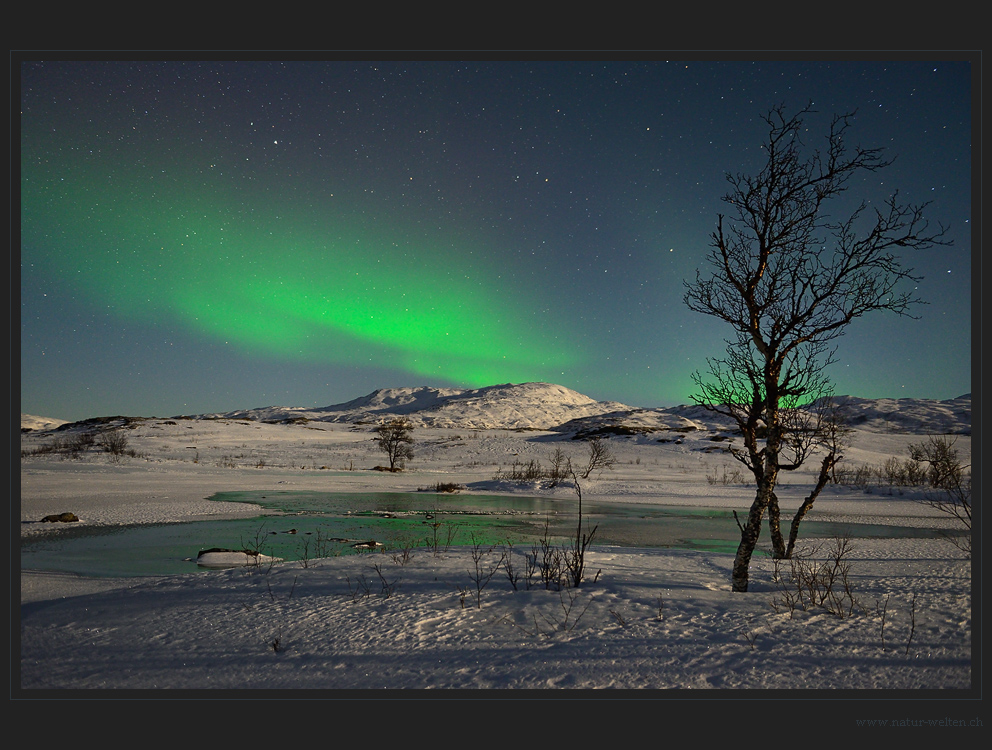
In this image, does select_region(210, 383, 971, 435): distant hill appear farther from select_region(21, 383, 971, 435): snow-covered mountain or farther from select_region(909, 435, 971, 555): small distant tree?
select_region(909, 435, 971, 555): small distant tree

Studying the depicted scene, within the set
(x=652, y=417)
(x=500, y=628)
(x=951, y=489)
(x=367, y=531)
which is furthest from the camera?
(x=652, y=417)

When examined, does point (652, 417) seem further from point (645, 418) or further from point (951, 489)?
point (951, 489)

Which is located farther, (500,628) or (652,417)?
(652,417)

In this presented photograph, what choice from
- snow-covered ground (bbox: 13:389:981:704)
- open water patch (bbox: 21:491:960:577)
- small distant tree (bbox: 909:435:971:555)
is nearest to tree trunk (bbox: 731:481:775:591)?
snow-covered ground (bbox: 13:389:981:704)

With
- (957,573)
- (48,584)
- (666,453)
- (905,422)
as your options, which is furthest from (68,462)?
(905,422)

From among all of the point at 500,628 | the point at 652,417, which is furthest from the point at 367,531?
the point at 652,417

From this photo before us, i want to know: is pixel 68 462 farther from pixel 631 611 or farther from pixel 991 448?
pixel 991 448

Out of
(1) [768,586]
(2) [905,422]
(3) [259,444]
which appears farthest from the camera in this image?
(2) [905,422]

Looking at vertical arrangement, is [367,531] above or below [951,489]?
below

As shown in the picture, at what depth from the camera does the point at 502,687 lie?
3.17 meters

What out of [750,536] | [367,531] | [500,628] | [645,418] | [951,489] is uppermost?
[750,536]

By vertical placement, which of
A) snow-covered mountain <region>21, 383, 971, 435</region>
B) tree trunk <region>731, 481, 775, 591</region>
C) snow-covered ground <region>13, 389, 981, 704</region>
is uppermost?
tree trunk <region>731, 481, 775, 591</region>

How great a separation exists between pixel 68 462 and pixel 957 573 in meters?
32.9

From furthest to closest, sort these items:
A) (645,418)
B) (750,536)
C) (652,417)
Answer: (652,417)
(645,418)
(750,536)
